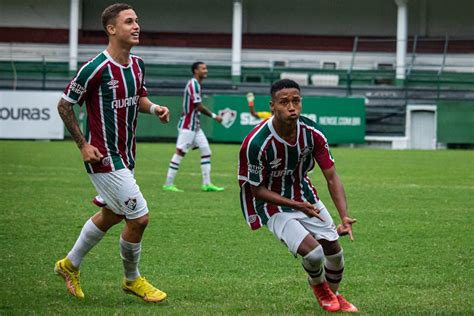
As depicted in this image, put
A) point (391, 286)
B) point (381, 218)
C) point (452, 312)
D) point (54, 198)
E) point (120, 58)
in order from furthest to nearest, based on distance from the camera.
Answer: point (54, 198) → point (381, 218) → point (391, 286) → point (120, 58) → point (452, 312)

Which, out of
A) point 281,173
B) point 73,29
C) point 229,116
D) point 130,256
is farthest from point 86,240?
point 73,29

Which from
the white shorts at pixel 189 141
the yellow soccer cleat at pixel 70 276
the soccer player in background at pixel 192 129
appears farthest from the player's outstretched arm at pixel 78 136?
the white shorts at pixel 189 141

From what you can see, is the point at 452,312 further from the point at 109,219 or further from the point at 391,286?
the point at 109,219

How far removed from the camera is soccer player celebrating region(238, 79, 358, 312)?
281 inches

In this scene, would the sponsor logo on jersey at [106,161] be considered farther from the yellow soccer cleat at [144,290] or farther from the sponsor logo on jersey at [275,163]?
the sponsor logo on jersey at [275,163]

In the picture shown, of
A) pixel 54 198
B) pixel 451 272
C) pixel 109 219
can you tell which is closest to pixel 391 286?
pixel 451 272

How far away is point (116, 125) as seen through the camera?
7.61 m

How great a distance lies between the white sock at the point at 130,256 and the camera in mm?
7668

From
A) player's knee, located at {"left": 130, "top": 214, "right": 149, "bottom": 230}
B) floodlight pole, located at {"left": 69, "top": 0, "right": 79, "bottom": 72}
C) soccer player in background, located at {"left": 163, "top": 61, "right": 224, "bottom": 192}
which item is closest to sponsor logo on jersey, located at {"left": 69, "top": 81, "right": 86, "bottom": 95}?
player's knee, located at {"left": 130, "top": 214, "right": 149, "bottom": 230}

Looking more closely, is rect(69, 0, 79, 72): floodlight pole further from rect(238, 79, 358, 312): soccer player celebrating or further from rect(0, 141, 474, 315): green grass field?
rect(238, 79, 358, 312): soccer player celebrating

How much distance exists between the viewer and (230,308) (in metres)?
7.29

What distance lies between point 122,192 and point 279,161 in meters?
1.21

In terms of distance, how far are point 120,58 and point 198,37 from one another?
147ft

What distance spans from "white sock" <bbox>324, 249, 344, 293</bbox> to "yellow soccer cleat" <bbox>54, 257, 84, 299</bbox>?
189 centimetres
